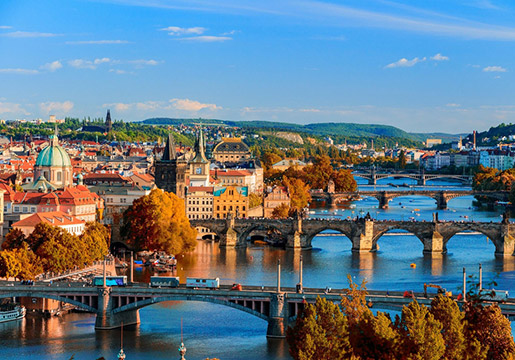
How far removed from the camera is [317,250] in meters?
71.9

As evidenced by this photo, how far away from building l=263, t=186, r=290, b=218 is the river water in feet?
28.2

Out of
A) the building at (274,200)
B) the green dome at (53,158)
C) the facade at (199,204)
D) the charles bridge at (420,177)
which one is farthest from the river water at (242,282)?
the charles bridge at (420,177)

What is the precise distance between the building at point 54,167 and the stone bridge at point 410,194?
122 ft

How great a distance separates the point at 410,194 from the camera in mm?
114000

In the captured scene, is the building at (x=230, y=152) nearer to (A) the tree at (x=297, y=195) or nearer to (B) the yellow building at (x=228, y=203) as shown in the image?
(A) the tree at (x=297, y=195)

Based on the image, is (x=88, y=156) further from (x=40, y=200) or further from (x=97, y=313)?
(x=97, y=313)

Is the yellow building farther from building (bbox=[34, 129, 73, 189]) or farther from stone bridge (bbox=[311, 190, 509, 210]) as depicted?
stone bridge (bbox=[311, 190, 509, 210])

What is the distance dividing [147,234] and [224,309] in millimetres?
18670

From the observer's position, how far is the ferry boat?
46906 millimetres

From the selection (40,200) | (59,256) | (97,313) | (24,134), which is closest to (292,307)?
(97,313)

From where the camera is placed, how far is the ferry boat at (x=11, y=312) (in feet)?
154

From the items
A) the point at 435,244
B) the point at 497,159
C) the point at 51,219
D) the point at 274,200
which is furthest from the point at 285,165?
the point at 51,219

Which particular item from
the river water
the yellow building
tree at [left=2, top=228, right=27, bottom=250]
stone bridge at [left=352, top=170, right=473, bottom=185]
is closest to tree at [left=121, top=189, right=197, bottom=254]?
the river water

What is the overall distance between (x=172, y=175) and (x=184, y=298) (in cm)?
3904
